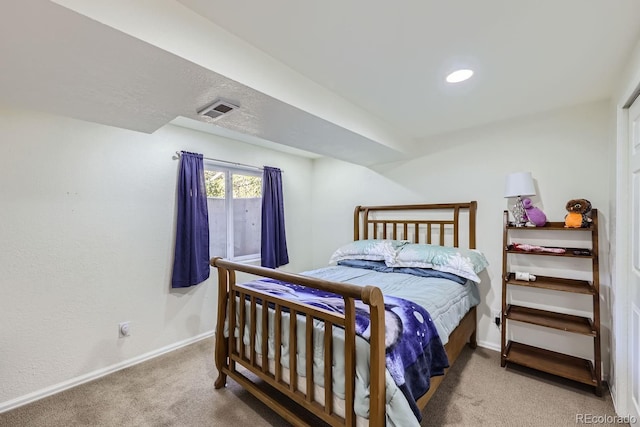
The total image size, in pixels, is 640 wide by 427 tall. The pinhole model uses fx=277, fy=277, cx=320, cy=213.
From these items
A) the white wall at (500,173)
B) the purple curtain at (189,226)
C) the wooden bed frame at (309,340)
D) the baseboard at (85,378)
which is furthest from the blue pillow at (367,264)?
the baseboard at (85,378)

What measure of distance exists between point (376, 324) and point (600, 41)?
1.85 meters

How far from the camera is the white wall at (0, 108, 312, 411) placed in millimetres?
1931

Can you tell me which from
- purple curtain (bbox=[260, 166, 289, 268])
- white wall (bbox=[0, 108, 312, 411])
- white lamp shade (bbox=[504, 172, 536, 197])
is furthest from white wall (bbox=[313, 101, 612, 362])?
white wall (bbox=[0, 108, 312, 411])

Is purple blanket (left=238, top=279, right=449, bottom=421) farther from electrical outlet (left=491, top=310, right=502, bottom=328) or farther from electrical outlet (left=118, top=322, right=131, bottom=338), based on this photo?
electrical outlet (left=118, top=322, right=131, bottom=338)

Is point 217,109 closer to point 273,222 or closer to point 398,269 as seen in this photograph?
point 273,222

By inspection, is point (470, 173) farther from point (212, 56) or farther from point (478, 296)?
point (212, 56)

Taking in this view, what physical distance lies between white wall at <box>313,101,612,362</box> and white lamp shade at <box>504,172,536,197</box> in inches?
9.8

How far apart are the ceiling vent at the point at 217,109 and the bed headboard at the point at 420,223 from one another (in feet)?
7.07

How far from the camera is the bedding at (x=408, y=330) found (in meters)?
1.24

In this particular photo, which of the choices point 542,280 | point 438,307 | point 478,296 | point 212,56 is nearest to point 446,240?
point 478,296

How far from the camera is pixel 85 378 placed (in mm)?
2182

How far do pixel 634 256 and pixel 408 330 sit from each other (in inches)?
54.3

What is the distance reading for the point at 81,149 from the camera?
221 centimetres

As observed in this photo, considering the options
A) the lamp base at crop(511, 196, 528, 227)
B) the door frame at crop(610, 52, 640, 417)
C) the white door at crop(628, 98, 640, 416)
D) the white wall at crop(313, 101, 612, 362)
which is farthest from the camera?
the lamp base at crop(511, 196, 528, 227)
